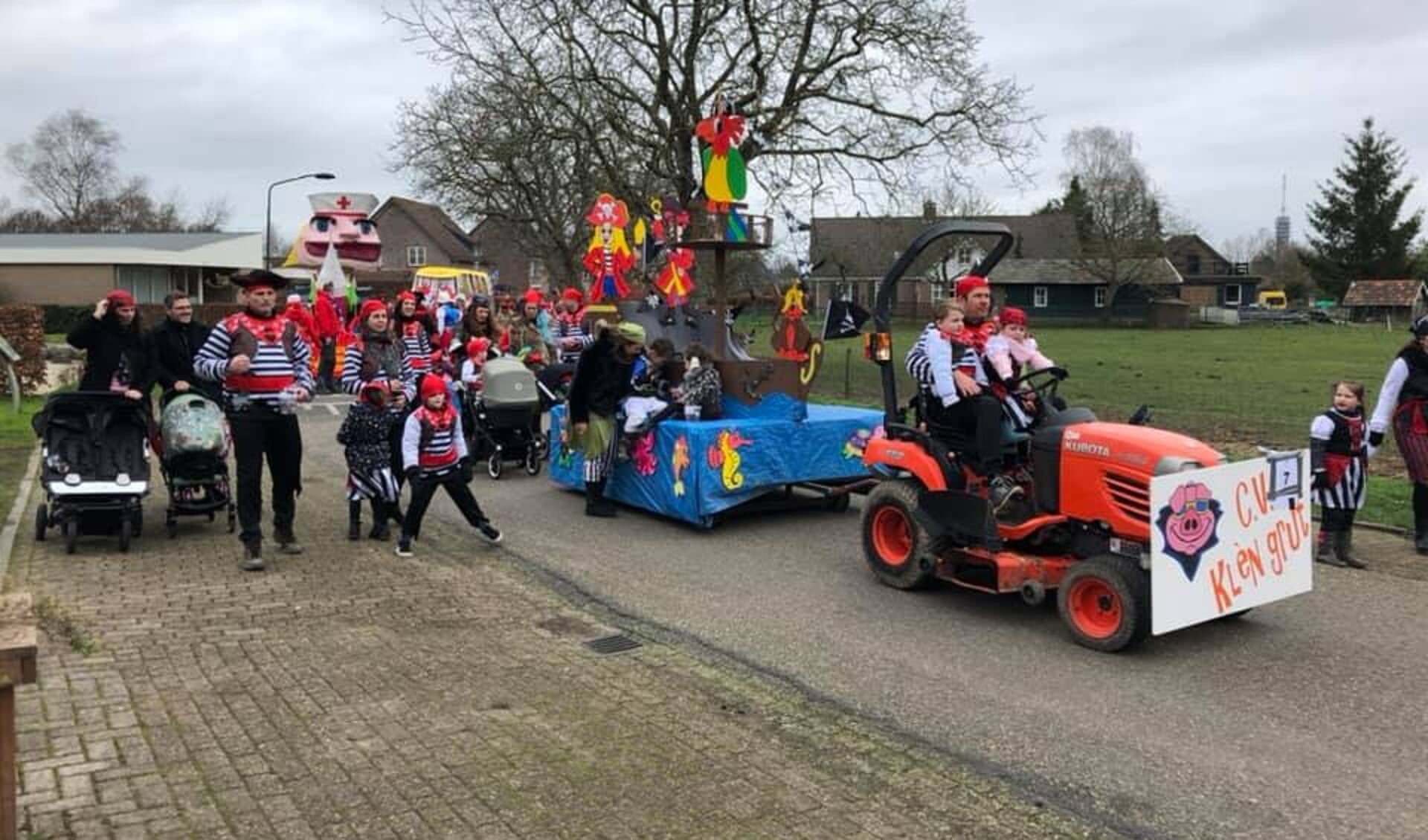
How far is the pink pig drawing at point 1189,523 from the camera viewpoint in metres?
5.54

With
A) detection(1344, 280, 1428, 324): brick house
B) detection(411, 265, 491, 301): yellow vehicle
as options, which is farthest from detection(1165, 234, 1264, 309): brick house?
detection(411, 265, 491, 301): yellow vehicle

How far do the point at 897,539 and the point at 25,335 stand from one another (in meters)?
17.4

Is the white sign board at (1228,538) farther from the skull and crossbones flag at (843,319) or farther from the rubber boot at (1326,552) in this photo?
the skull and crossbones flag at (843,319)

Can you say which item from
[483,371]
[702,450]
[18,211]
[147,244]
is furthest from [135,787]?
[18,211]

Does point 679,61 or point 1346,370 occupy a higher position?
point 679,61

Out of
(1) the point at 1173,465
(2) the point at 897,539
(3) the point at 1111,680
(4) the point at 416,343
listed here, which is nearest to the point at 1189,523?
(1) the point at 1173,465

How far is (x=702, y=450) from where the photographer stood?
874 cm

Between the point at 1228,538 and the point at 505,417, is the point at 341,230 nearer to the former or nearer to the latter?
the point at 505,417

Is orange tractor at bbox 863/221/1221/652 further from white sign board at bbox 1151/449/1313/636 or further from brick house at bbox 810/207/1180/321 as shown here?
brick house at bbox 810/207/1180/321

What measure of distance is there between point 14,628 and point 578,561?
4.79 m

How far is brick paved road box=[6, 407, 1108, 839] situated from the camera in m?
3.79

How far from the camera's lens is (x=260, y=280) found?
747cm

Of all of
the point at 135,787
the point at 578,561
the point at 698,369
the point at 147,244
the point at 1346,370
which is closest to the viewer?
the point at 135,787

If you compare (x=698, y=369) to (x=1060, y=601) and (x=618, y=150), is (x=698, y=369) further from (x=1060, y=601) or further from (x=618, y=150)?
(x=618, y=150)
